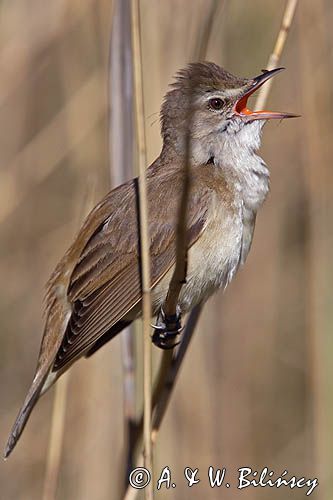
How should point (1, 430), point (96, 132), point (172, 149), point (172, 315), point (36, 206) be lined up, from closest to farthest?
point (172, 315)
point (172, 149)
point (96, 132)
point (1, 430)
point (36, 206)

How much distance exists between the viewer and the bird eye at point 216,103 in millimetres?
2672

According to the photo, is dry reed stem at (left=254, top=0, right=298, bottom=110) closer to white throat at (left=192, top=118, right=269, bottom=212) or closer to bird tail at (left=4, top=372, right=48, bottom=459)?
white throat at (left=192, top=118, right=269, bottom=212)

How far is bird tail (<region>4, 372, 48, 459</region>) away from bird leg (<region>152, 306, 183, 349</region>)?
0.35 metres

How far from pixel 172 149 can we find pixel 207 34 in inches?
20.8

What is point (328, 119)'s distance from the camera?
293 centimetres

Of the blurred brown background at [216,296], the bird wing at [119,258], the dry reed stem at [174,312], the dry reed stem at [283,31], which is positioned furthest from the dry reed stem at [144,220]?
the blurred brown background at [216,296]

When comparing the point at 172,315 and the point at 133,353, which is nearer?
the point at 172,315

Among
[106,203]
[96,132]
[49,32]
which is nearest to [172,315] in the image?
[106,203]

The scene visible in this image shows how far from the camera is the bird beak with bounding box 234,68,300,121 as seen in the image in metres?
2.41

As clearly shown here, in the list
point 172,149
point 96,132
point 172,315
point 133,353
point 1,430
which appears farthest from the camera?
point 1,430

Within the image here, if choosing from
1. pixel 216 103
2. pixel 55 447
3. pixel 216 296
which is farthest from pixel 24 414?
pixel 216 296

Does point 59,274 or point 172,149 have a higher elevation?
point 172,149

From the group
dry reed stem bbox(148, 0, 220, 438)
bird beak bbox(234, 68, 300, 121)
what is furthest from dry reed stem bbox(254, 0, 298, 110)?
dry reed stem bbox(148, 0, 220, 438)

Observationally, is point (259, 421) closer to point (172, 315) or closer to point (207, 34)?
point (172, 315)
